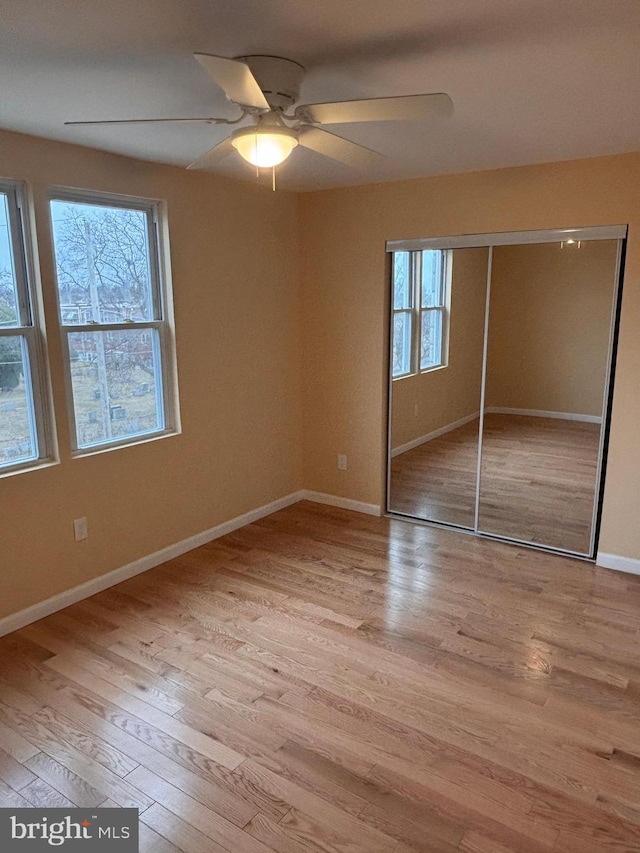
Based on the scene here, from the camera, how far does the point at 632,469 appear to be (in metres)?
3.47

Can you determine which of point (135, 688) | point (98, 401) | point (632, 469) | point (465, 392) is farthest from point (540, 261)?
point (135, 688)

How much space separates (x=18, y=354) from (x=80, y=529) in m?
0.99

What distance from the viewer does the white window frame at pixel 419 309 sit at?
3.98 meters

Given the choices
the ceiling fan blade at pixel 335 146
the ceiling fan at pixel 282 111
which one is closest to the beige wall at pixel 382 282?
the ceiling fan blade at pixel 335 146

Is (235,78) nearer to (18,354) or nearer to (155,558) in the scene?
(18,354)

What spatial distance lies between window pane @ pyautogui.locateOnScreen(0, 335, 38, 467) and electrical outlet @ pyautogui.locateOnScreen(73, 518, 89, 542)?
0.44m

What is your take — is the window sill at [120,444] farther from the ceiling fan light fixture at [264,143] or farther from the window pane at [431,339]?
the ceiling fan light fixture at [264,143]

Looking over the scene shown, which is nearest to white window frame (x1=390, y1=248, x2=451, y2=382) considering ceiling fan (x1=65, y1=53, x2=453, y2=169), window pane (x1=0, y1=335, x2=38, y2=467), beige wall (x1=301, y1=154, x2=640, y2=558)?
beige wall (x1=301, y1=154, x2=640, y2=558)

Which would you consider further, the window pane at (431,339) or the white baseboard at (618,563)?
the window pane at (431,339)

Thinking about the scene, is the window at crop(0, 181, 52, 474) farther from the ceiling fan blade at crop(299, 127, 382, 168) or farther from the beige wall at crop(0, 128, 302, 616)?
the ceiling fan blade at crop(299, 127, 382, 168)

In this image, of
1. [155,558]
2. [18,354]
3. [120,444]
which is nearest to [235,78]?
[18,354]

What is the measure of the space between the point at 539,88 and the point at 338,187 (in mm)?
2218

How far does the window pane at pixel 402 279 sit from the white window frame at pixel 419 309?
1 centimetres

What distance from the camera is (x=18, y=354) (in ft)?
9.65
